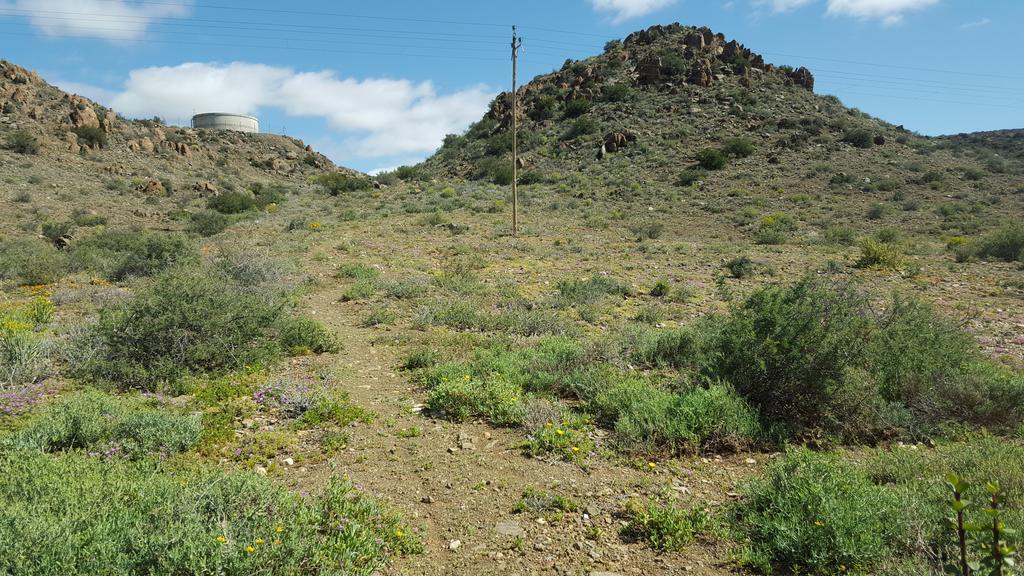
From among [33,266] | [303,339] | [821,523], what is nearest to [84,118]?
[33,266]

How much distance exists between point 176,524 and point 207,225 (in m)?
19.8

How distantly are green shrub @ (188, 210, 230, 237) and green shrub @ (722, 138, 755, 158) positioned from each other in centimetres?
2696

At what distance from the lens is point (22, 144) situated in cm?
2970

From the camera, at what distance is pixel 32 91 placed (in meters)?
37.6

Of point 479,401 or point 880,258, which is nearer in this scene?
point 479,401

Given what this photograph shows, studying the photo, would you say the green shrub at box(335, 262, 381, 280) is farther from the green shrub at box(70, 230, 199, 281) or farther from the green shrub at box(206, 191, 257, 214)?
the green shrub at box(206, 191, 257, 214)

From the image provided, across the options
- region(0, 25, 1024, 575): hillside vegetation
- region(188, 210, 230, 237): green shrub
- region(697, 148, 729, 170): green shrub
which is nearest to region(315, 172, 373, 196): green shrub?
region(188, 210, 230, 237): green shrub

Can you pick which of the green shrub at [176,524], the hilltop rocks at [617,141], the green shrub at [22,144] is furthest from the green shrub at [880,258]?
the green shrub at [22,144]

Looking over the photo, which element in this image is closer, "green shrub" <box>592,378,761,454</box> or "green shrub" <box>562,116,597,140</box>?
"green shrub" <box>592,378,761,454</box>

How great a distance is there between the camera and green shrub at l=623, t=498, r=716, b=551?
3459mm

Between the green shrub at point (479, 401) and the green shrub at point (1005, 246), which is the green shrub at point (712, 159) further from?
the green shrub at point (479, 401)

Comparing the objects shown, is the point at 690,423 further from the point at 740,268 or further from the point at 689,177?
the point at 689,177

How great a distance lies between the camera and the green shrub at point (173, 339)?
19.8 ft

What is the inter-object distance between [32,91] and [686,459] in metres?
50.6
